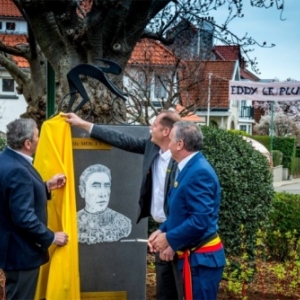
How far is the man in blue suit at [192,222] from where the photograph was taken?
15.3 ft

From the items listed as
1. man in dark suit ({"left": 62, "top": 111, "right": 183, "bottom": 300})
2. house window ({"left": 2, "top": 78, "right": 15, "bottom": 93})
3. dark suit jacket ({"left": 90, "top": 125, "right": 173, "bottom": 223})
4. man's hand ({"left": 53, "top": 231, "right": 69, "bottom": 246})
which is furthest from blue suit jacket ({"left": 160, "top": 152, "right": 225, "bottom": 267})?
house window ({"left": 2, "top": 78, "right": 15, "bottom": 93})

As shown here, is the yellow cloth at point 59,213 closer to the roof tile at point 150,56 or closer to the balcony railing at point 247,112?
the roof tile at point 150,56

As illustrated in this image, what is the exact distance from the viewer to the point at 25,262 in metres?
5.12

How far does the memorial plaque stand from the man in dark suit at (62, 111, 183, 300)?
0.49 feet

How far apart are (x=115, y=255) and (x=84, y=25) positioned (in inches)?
122

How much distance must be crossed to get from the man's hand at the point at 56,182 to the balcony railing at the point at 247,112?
195ft

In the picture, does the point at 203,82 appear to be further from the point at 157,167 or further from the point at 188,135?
the point at 188,135

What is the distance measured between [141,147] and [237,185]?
233 centimetres

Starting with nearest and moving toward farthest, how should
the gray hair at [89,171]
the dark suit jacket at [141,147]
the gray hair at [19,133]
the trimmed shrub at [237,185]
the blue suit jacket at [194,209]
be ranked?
1. the blue suit jacket at [194,209]
2. the gray hair at [19,133]
3. the dark suit jacket at [141,147]
4. the gray hair at [89,171]
5. the trimmed shrub at [237,185]

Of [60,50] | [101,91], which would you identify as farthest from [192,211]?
[60,50]

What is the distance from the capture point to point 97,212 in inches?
234

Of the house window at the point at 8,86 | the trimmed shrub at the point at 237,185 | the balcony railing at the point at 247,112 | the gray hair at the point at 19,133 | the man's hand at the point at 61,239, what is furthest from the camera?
the balcony railing at the point at 247,112

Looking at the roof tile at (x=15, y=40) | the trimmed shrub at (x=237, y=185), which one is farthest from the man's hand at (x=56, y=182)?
the roof tile at (x=15, y=40)

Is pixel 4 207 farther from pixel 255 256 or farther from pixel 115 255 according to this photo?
pixel 255 256
